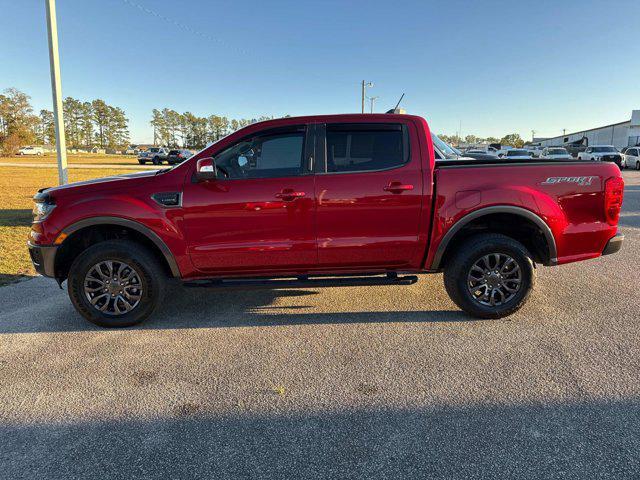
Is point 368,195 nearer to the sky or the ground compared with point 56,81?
nearer to the ground

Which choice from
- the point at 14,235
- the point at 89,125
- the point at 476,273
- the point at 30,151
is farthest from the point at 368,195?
the point at 89,125

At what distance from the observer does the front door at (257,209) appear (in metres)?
3.76

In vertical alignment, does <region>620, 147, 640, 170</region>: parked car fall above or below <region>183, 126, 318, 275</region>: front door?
above

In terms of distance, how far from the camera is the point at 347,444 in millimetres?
2324

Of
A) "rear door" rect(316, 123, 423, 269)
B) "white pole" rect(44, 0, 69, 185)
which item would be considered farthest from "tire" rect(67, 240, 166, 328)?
"white pole" rect(44, 0, 69, 185)

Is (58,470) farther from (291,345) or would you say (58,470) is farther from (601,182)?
(601,182)

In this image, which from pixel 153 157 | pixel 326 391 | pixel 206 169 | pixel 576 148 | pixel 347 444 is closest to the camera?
pixel 347 444

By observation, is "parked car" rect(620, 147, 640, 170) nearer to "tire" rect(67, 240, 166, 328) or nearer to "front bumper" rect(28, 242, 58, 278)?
"tire" rect(67, 240, 166, 328)

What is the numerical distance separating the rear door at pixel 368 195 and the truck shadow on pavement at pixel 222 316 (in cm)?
54

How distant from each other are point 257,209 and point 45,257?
6.76 feet

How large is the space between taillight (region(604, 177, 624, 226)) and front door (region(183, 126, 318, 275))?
2778 mm

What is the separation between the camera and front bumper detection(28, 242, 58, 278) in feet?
12.5

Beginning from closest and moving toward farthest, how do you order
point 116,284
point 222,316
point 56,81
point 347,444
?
point 347,444 → point 116,284 → point 222,316 → point 56,81

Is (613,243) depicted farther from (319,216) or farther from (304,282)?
(304,282)
